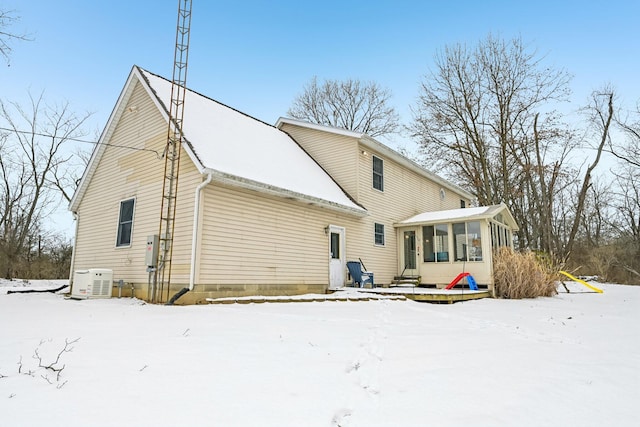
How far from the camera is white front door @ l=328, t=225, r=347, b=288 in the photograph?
11328mm

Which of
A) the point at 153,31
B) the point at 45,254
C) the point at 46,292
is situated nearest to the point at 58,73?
the point at 153,31

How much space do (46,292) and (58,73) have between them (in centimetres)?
800

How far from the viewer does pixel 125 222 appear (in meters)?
9.91

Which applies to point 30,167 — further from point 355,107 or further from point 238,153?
point 355,107

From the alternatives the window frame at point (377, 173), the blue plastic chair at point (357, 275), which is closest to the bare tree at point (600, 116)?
the window frame at point (377, 173)

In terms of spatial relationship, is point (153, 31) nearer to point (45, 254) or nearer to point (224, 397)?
point (224, 397)

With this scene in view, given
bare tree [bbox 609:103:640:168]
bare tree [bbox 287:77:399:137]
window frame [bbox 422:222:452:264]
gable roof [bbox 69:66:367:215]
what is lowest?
window frame [bbox 422:222:452:264]

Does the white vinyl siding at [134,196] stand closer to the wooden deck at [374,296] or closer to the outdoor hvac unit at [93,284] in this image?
the outdoor hvac unit at [93,284]

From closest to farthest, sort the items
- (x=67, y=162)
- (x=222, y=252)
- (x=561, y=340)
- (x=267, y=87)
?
(x=561, y=340) < (x=222, y=252) < (x=267, y=87) < (x=67, y=162)

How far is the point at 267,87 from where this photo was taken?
63.5 feet

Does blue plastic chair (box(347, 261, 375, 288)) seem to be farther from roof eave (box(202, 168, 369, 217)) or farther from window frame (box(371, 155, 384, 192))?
window frame (box(371, 155, 384, 192))

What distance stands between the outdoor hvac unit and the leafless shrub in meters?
10.6

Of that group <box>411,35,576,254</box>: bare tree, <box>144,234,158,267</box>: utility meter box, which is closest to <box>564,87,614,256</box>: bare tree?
<box>411,35,576,254</box>: bare tree

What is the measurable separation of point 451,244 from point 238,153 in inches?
302
